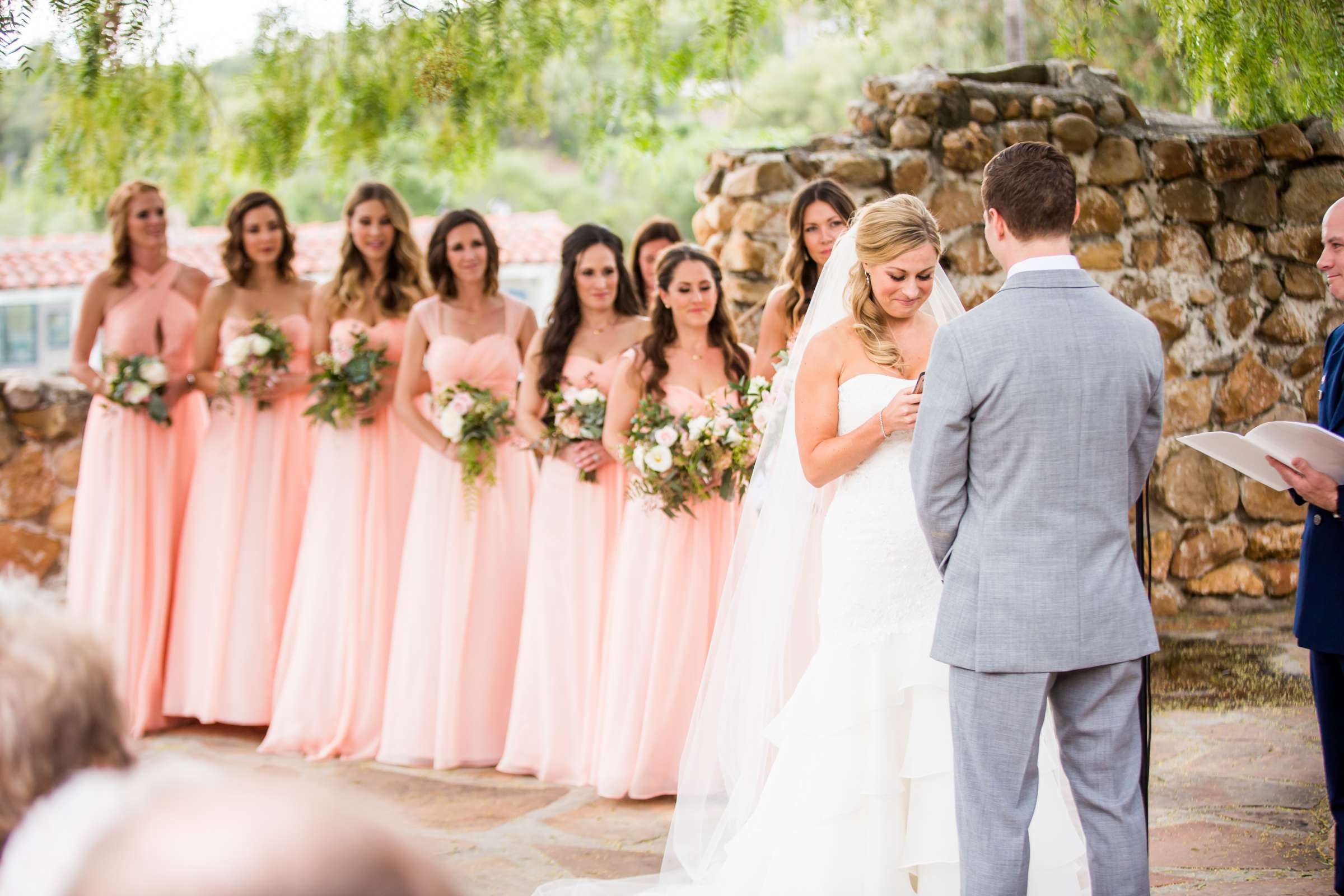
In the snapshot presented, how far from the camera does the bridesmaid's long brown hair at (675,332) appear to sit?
4.87m

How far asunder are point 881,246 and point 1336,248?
1273 millimetres

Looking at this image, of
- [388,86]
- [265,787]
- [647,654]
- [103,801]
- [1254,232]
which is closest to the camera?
[265,787]

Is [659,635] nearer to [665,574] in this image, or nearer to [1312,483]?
[665,574]

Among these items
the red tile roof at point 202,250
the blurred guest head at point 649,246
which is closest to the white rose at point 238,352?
the blurred guest head at point 649,246

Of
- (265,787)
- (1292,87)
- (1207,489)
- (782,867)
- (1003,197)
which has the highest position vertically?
(1292,87)

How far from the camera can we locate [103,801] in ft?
3.87

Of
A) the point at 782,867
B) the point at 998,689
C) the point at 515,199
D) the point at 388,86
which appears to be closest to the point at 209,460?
the point at 388,86

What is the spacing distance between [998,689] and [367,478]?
372 centimetres

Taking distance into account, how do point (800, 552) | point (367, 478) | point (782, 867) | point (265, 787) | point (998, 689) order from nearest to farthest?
point (265, 787) → point (998, 689) → point (782, 867) → point (800, 552) → point (367, 478)

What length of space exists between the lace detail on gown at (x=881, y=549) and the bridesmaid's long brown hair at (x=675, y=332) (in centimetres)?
160

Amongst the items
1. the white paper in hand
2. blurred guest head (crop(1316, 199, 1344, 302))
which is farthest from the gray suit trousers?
blurred guest head (crop(1316, 199, 1344, 302))

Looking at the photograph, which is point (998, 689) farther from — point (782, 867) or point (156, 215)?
point (156, 215)

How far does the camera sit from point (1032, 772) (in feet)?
9.12

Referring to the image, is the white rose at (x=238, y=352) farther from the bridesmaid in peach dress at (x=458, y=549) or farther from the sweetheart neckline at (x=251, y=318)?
the bridesmaid in peach dress at (x=458, y=549)
